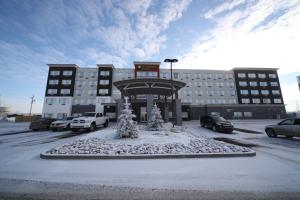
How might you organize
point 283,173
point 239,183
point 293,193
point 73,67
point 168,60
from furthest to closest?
point 73,67 < point 168,60 < point 283,173 < point 239,183 < point 293,193

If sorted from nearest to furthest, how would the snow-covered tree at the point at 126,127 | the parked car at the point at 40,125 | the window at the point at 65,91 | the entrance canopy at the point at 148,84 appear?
the snow-covered tree at the point at 126,127 < the parked car at the point at 40,125 < the entrance canopy at the point at 148,84 < the window at the point at 65,91

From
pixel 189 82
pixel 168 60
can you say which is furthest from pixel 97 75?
pixel 168 60

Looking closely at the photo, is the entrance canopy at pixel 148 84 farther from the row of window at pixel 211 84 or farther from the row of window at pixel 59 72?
the row of window at pixel 59 72

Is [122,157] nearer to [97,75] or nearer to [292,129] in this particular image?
[292,129]

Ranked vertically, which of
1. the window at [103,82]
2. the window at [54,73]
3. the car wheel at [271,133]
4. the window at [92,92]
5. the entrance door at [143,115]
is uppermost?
the window at [54,73]

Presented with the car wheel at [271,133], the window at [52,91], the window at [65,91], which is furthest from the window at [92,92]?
the car wheel at [271,133]

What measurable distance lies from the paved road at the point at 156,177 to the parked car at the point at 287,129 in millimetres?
6620

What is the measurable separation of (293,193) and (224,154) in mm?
2926

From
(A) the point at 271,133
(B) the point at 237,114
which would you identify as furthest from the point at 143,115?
(B) the point at 237,114

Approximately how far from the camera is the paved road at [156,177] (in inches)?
131

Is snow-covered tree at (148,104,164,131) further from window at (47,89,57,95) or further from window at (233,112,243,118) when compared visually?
window at (47,89,57,95)

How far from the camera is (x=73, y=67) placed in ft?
155

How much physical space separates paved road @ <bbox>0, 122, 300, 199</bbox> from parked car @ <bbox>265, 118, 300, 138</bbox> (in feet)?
21.7

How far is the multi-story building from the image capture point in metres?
39.2
